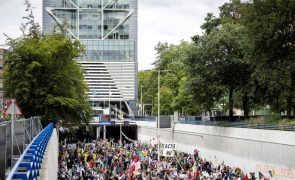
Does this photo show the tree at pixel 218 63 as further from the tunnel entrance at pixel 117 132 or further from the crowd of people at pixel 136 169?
the tunnel entrance at pixel 117 132

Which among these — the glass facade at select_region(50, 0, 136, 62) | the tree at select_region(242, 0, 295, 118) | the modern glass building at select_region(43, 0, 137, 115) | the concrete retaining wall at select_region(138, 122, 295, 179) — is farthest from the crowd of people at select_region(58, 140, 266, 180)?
the glass facade at select_region(50, 0, 136, 62)

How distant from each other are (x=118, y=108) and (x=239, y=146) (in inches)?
3125

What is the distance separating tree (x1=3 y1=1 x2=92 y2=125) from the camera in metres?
36.3

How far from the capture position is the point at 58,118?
38312 mm

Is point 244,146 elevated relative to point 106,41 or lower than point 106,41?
lower

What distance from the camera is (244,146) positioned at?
38.7 metres

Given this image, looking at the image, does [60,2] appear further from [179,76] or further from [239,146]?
[239,146]

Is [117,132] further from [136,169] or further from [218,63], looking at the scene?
[136,169]

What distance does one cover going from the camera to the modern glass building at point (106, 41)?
117188mm

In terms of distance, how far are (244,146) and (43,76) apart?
1495 cm

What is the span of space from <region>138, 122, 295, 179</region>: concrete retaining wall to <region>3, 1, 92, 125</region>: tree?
11996mm

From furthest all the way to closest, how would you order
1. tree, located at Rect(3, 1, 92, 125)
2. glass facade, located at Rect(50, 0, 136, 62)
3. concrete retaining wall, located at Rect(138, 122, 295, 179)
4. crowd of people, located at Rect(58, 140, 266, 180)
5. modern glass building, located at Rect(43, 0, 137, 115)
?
glass facade, located at Rect(50, 0, 136, 62) < modern glass building, located at Rect(43, 0, 137, 115) < tree, located at Rect(3, 1, 92, 125) < concrete retaining wall, located at Rect(138, 122, 295, 179) < crowd of people, located at Rect(58, 140, 266, 180)

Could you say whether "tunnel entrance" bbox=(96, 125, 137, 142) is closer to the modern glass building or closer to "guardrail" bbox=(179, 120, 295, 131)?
the modern glass building

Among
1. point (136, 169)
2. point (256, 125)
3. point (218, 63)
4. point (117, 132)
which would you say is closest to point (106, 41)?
point (117, 132)
